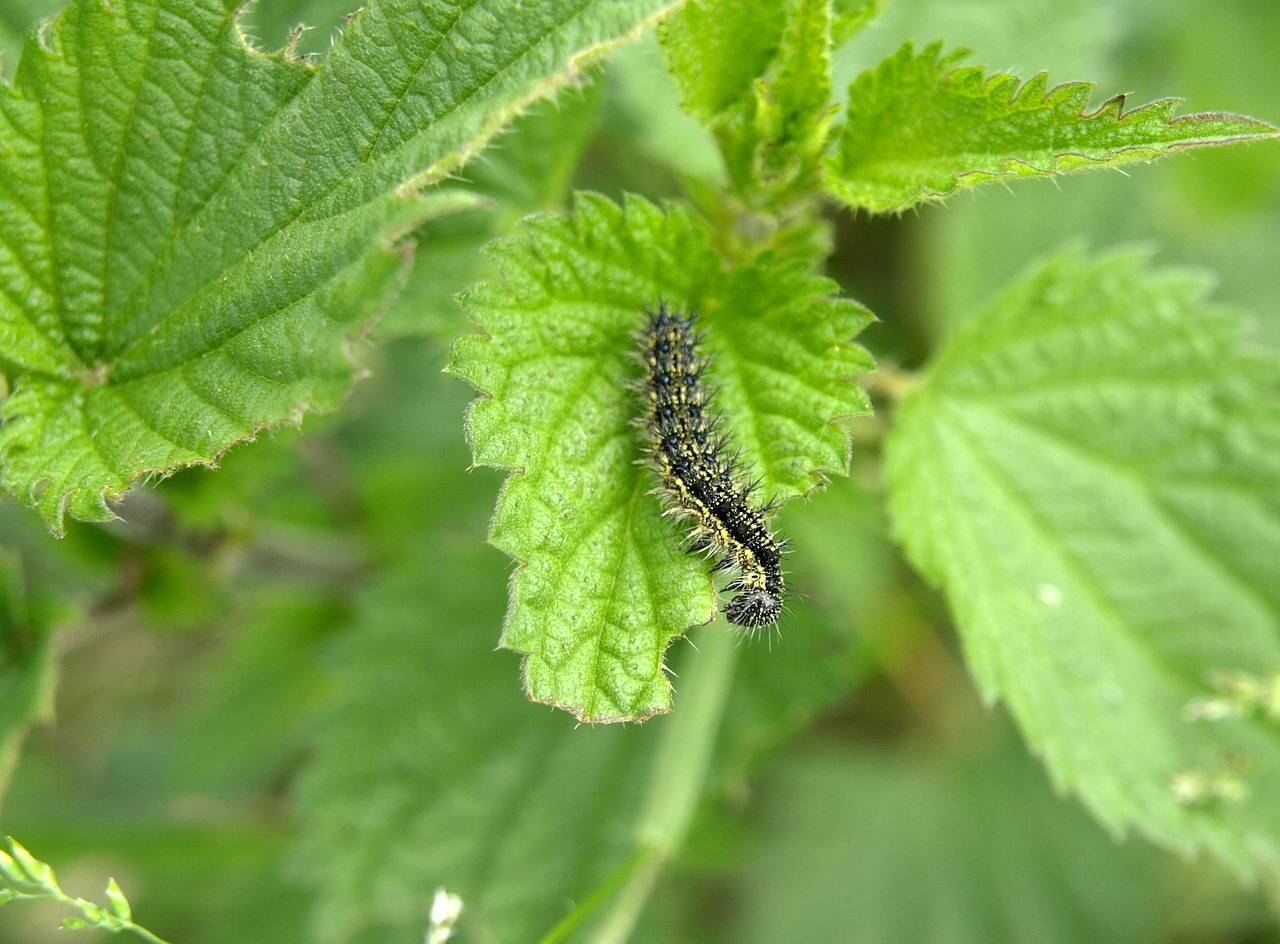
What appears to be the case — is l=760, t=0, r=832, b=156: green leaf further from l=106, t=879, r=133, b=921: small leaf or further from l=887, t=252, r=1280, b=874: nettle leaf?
l=106, t=879, r=133, b=921: small leaf

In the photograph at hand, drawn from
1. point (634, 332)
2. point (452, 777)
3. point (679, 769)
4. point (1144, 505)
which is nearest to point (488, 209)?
point (634, 332)

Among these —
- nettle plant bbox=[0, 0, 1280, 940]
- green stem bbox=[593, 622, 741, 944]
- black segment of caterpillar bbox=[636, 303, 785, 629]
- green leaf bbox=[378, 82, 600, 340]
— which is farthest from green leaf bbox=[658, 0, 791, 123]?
green stem bbox=[593, 622, 741, 944]

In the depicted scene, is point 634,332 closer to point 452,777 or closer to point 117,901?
point 117,901

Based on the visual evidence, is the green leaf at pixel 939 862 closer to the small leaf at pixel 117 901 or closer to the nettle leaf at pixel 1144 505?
the nettle leaf at pixel 1144 505

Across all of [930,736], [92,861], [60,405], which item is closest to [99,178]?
[60,405]

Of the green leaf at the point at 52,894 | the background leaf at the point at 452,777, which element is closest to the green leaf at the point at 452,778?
the background leaf at the point at 452,777

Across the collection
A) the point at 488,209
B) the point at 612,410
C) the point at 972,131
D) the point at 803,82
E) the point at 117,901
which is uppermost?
the point at 803,82
